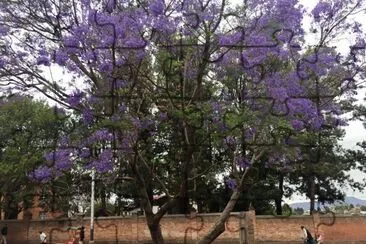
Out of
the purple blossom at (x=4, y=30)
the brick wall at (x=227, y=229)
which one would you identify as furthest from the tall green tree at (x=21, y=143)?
the purple blossom at (x=4, y=30)

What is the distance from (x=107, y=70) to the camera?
11953mm

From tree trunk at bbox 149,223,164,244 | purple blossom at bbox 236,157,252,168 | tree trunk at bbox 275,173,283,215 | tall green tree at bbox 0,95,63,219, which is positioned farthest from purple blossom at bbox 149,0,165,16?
tree trunk at bbox 275,173,283,215

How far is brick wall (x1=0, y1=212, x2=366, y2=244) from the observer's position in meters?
25.6

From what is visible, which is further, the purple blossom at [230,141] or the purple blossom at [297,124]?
the purple blossom at [230,141]

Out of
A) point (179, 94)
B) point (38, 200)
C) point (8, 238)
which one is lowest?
point (8, 238)

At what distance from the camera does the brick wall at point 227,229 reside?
25.6 meters

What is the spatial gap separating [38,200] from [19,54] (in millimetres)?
20572

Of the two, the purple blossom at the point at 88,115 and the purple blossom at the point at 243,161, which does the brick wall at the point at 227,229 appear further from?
the purple blossom at the point at 88,115

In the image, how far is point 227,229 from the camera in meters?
26.7

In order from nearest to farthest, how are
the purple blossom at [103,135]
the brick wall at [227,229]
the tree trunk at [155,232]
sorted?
1. the purple blossom at [103,135]
2. the tree trunk at [155,232]
3. the brick wall at [227,229]

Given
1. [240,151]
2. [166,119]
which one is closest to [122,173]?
[166,119]

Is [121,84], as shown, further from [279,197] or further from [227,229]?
[279,197]

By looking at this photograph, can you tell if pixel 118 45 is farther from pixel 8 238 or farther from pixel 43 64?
pixel 8 238

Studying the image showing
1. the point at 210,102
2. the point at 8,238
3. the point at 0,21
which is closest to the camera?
the point at 210,102
